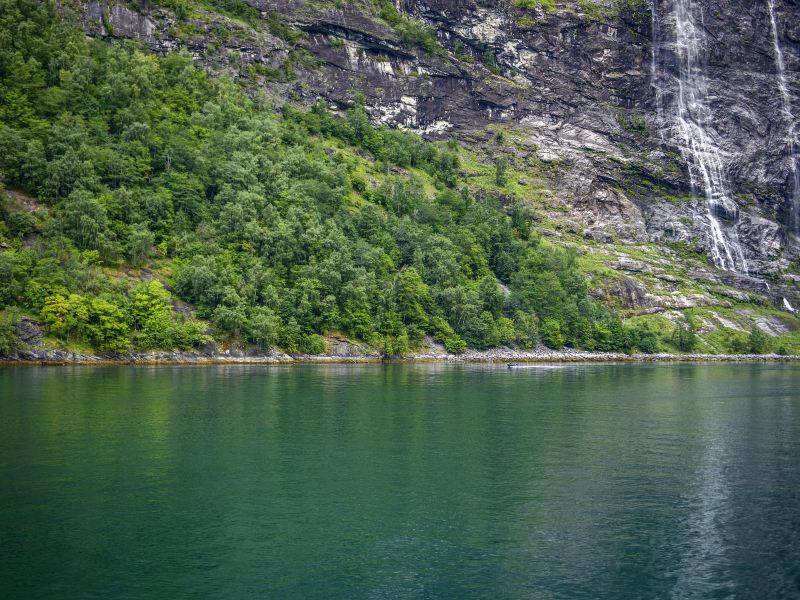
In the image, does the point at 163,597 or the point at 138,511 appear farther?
the point at 138,511

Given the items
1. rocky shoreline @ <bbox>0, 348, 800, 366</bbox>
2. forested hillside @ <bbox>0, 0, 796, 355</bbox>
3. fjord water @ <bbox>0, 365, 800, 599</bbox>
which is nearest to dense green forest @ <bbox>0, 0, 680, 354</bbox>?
forested hillside @ <bbox>0, 0, 796, 355</bbox>

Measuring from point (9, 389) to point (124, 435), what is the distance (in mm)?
30538

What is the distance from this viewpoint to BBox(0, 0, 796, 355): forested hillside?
124 meters

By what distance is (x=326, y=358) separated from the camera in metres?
143

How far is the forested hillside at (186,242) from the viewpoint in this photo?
12431cm

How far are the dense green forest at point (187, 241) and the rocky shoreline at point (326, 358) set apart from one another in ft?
7.18

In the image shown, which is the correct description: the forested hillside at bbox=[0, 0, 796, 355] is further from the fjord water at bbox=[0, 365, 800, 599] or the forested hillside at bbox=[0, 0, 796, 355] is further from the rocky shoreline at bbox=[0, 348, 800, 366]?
the fjord water at bbox=[0, 365, 800, 599]

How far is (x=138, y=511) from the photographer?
29.8 meters

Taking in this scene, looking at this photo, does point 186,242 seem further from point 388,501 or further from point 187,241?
point 388,501

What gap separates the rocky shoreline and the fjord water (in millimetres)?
48630

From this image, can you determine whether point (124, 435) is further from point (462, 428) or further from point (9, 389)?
point (9, 389)

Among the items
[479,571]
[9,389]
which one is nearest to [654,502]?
[479,571]

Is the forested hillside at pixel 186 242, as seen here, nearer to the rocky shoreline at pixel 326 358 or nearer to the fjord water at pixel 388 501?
the rocky shoreline at pixel 326 358

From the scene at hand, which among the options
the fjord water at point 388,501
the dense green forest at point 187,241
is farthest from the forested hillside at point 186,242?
the fjord water at point 388,501
